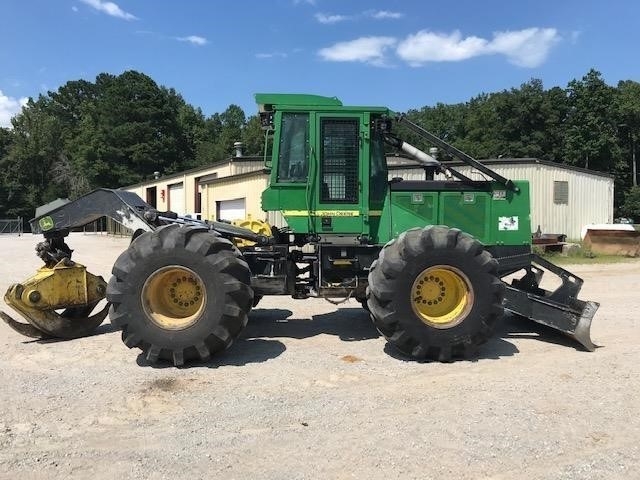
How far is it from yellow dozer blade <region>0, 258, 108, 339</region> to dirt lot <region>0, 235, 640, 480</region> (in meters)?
0.26

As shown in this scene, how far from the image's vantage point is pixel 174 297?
688cm

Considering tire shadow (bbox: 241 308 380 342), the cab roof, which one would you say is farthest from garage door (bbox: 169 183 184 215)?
the cab roof

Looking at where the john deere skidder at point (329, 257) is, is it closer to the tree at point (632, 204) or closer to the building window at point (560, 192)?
the building window at point (560, 192)

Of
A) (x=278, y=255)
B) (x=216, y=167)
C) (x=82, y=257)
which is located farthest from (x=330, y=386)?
(x=216, y=167)

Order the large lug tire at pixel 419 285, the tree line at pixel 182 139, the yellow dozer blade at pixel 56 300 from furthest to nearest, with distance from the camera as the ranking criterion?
the tree line at pixel 182 139
the yellow dozer blade at pixel 56 300
the large lug tire at pixel 419 285

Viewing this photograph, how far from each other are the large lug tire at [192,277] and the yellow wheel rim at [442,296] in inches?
79.1

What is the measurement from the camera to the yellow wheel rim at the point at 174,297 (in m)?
6.56

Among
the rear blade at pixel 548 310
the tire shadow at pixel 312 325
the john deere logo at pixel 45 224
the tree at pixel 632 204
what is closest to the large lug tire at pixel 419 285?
the rear blade at pixel 548 310

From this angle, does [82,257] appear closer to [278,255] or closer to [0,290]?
[0,290]

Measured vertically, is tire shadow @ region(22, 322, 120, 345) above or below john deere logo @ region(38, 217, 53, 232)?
below

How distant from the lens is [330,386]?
5828 millimetres

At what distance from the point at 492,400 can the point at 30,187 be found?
82.4 metres

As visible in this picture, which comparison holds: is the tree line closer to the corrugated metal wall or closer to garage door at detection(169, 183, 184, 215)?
garage door at detection(169, 183, 184, 215)

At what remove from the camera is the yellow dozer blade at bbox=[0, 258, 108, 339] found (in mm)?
7383
